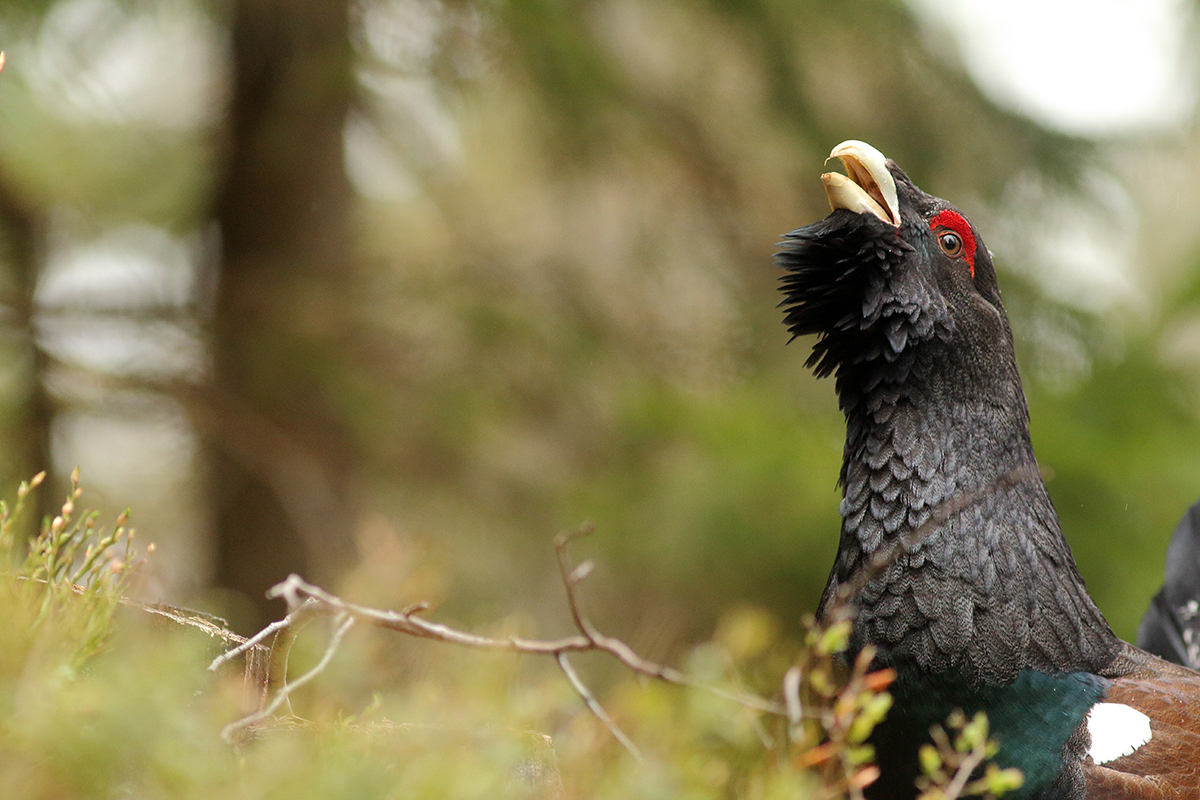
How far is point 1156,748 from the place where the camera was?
2064 millimetres

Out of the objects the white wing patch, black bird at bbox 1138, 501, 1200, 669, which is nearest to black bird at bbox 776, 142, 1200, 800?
the white wing patch

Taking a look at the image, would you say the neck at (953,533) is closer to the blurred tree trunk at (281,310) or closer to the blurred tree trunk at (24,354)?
the blurred tree trunk at (281,310)

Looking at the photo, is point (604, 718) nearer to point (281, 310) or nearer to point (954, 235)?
point (954, 235)

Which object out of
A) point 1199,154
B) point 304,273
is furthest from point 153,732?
point 1199,154

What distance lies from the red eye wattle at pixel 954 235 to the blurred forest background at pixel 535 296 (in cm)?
248

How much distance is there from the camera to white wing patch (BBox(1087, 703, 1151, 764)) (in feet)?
6.63

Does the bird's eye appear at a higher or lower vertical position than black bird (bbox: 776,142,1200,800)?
higher

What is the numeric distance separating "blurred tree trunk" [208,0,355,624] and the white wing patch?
3.33 meters

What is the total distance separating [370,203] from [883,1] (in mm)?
3406

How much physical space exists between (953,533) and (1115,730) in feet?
1.68

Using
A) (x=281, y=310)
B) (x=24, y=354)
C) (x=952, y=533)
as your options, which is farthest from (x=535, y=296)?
(x=952, y=533)

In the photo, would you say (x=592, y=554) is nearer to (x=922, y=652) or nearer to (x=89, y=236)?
(x=89, y=236)

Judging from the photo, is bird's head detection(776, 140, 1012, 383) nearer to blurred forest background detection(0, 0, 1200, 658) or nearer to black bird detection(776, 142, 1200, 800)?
black bird detection(776, 142, 1200, 800)

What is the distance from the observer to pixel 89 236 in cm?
496
